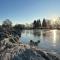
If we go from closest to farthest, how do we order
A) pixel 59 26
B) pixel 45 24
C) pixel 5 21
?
pixel 5 21
pixel 59 26
pixel 45 24

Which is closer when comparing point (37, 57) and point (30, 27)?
point (37, 57)

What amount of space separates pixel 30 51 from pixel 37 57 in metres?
0.88

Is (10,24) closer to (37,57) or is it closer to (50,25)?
(50,25)

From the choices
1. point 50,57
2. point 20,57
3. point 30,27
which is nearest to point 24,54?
point 20,57

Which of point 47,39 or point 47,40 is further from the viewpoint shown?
point 47,39

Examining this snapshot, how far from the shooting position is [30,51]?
9.07 metres

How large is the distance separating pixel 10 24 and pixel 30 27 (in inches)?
1186

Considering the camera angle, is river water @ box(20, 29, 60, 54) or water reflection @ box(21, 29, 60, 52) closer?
river water @ box(20, 29, 60, 54)

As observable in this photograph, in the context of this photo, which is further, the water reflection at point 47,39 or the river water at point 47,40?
the water reflection at point 47,39

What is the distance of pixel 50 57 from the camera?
883cm

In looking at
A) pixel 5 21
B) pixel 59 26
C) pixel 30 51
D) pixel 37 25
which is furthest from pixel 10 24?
Result: pixel 30 51

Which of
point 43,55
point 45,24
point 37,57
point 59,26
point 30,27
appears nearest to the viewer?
point 37,57

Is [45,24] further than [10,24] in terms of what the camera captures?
Yes

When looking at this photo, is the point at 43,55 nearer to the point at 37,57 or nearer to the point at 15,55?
the point at 37,57
